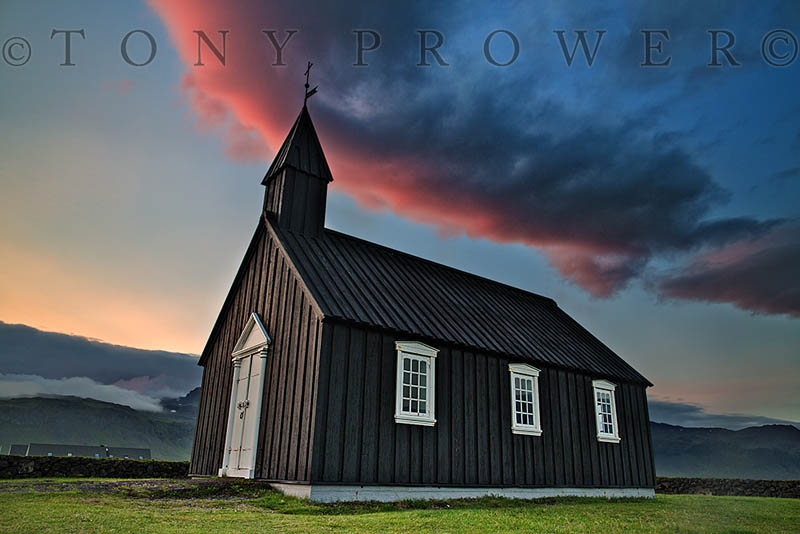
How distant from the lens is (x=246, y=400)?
15.8 m

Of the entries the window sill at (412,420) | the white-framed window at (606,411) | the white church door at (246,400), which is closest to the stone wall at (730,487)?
the white-framed window at (606,411)

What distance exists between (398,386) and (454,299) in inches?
227

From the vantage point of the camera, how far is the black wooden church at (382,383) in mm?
13266

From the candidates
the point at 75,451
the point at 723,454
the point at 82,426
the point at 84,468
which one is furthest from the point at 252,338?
the point at 82,426

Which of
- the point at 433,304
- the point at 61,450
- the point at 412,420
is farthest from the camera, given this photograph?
the point at 61,450

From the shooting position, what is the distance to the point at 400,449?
1384cm

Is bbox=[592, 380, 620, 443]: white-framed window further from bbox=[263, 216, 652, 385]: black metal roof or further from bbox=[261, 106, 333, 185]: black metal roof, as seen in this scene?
bbox=[261, 106, 333, 185]: black metal roof

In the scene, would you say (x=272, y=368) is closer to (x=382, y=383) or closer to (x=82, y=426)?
(x=382, y=383)

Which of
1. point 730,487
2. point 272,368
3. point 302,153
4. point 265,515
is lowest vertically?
point 265,515

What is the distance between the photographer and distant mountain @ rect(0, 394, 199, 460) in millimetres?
133375

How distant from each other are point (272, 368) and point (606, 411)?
12653 mm

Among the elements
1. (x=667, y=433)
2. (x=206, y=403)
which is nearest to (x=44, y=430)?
(x=667, y=433)

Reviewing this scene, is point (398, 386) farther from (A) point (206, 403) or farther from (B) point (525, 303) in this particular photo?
(B) point (525, 303)

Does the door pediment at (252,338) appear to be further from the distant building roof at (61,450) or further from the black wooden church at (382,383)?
the distant building roof at (61,450)
